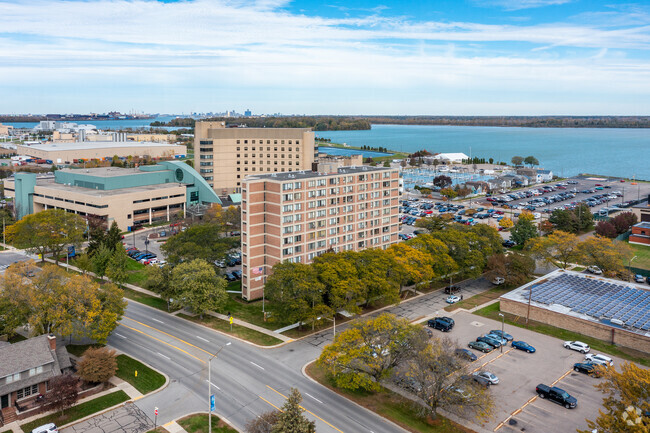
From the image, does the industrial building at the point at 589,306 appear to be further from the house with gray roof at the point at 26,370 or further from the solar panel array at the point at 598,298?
the house with gray roof at the point at 26,370

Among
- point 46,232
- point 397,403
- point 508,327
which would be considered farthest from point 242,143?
point 397,403

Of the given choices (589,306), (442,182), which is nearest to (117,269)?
(589,306)

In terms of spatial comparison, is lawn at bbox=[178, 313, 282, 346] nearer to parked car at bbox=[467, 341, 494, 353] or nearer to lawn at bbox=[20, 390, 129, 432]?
lawn at bbox=[20, 390, 129, 432]

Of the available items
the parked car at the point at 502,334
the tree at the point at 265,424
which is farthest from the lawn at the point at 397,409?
the parked car at the point at 502,334

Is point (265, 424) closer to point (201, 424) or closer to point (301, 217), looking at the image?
point (201, 424)

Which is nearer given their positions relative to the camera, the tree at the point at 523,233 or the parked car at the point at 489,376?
the parked car at the point at 489,376

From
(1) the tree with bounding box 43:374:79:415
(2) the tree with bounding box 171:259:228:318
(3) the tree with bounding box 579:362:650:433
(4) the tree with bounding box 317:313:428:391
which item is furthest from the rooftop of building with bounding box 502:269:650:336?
(1) the tree with bounding box 43:374:79:415
